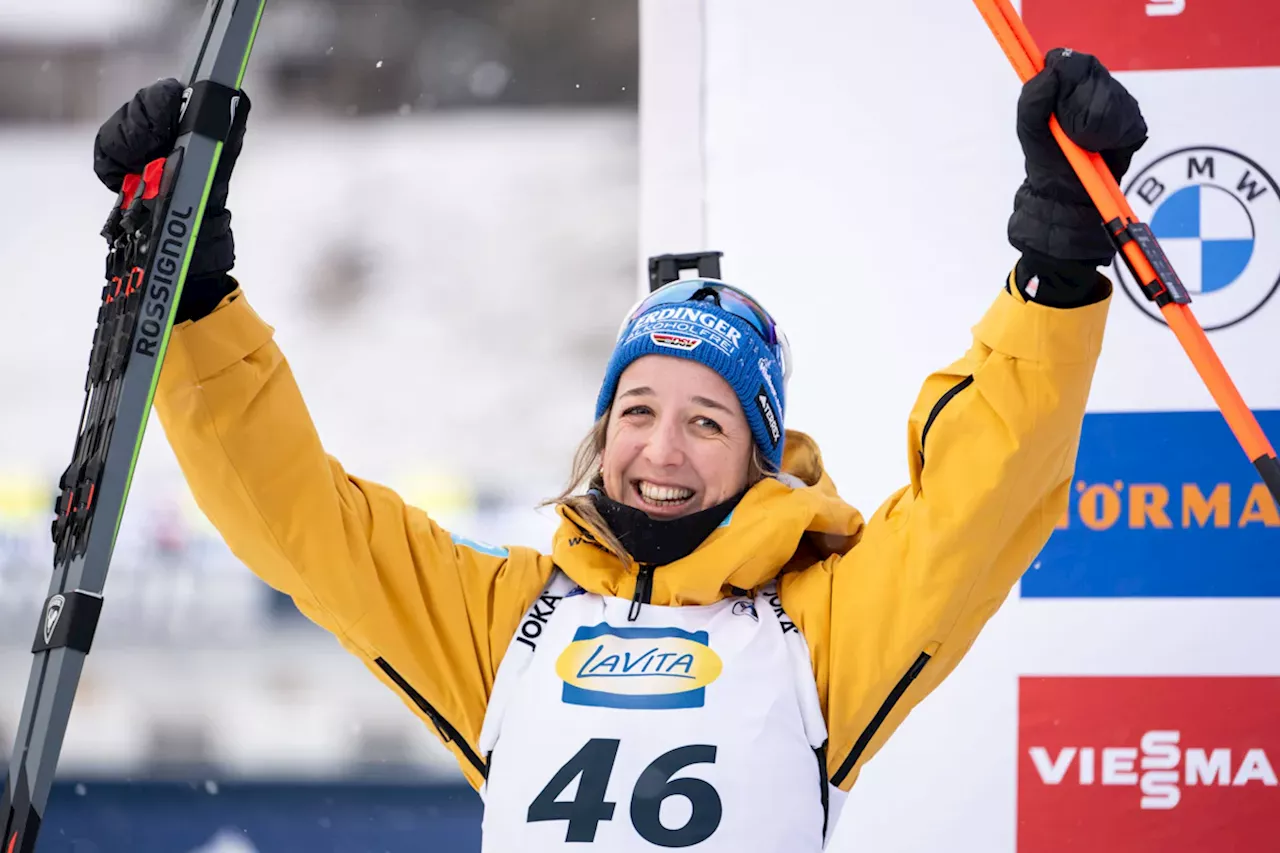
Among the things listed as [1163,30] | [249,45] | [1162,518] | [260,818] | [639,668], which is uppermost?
[1163,30]

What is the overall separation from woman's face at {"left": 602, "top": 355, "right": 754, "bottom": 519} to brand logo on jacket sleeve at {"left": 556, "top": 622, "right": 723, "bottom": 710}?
162 millimetres

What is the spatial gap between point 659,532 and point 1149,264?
24.7 inches

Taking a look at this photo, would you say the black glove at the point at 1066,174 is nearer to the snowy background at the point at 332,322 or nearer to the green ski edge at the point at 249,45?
the green ski edge at the point at 249,45

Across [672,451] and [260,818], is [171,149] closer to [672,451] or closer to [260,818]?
[672,451]

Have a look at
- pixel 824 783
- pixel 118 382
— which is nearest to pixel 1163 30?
pixel 824 783

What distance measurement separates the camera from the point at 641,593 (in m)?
1.58

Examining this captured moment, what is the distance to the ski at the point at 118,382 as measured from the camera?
1.25 metres

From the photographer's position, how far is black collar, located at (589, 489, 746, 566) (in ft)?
5.17

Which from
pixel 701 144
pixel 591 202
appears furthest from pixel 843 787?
pixel 591 202

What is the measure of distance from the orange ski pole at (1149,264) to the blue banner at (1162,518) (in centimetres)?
78

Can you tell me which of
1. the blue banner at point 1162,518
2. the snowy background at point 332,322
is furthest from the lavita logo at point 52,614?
the snowy background at point 332,322

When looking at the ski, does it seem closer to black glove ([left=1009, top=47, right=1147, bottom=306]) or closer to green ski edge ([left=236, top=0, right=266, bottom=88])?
Result: green ski edge ([left=236, top=0, right=266, bottom=88])

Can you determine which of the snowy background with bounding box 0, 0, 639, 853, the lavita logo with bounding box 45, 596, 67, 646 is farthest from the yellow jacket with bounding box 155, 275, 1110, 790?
the snowy background with bounding box 0, 0, 639, 853

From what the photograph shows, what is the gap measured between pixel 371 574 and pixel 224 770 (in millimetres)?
1999
